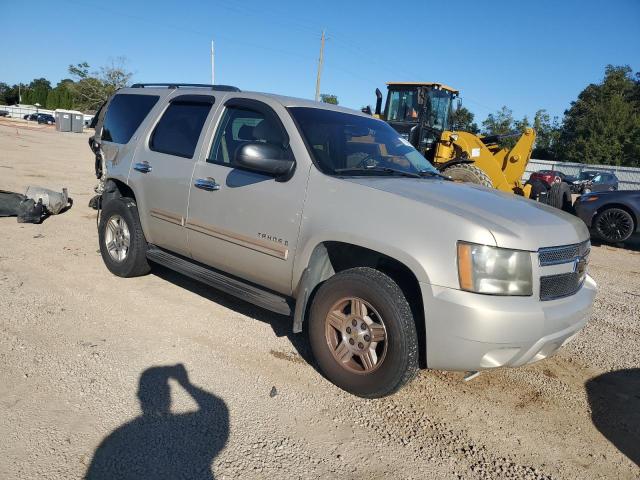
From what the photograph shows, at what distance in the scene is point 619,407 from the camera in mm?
3479

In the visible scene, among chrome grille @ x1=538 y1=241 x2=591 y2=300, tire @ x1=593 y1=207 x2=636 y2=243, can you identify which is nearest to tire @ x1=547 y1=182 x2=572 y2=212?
tire @ x1=593 y1=207 x2=636 y2=243

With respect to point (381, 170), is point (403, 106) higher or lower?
higher

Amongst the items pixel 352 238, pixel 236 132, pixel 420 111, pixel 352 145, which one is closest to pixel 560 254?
pixel 352 238

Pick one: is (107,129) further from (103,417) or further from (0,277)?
(103,417)

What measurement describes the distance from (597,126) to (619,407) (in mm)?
47265

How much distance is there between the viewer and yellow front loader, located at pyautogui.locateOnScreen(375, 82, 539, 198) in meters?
11.2

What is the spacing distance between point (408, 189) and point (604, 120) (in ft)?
156

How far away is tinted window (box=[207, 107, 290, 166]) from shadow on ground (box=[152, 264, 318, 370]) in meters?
1.44

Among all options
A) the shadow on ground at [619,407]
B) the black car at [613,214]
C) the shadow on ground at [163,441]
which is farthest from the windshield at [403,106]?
the shadow on ground at [163,441]

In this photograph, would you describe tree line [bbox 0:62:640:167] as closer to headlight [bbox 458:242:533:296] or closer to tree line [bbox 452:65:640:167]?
tree line [bbox 452:65:640:167]

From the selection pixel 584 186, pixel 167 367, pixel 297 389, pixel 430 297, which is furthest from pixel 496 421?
pixel 584 186

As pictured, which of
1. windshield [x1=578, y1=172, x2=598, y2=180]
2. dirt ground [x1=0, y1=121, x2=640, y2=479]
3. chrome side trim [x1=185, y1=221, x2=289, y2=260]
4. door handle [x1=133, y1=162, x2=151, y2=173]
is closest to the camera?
dirt ground [x1=0, y1=121, x2=640, y2=479]

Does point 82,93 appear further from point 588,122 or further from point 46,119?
point 588,122

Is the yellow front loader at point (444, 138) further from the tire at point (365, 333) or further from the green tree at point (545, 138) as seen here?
the green tree at point (545, 138)
